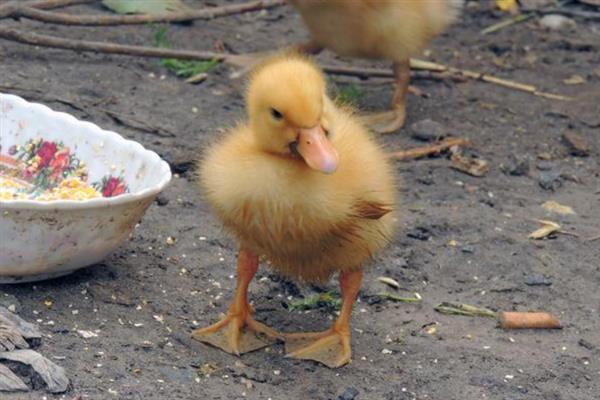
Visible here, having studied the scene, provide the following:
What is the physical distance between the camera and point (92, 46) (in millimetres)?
6043

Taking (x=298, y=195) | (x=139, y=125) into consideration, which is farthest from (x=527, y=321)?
(x=139, y=125)

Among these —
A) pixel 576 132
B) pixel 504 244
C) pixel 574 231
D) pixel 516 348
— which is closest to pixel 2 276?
pixel 516 348

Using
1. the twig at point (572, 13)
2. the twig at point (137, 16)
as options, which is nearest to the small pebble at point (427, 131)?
the twig at point (137, 16)

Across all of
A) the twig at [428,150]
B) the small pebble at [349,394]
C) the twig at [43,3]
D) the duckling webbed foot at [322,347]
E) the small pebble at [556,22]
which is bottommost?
the small pebble at [556,22]

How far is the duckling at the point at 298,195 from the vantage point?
11.9 ft

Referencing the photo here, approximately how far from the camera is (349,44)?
19.9 ft

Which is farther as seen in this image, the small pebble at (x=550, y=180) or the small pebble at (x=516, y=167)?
the small pebble at (x=516, y=167)

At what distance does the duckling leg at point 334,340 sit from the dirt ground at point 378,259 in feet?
0.14

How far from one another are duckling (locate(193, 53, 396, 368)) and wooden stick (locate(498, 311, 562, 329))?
54 cm

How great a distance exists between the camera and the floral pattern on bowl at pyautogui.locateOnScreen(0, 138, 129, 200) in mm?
4555

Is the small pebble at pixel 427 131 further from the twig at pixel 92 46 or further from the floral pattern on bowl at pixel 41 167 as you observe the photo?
the floral pattern on bowl at pixel 41 167

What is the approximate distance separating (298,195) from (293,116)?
220mm

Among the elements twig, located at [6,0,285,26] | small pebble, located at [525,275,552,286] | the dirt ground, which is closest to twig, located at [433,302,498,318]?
the dirt ground

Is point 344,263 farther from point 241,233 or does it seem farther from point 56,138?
point 56,138
